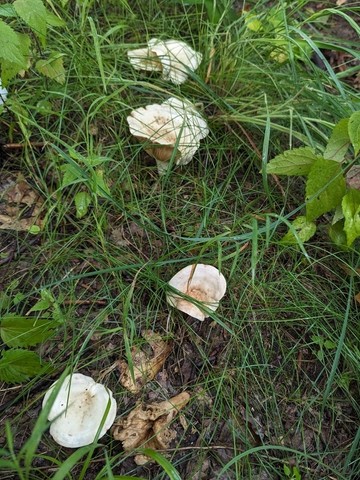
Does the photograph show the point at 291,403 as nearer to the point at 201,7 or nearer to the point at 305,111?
the point at 305,111

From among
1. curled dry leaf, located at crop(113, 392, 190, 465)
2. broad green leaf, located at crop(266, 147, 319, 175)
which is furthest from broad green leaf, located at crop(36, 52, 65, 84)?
curled dry leaf, located at crop(113, 392, 190, 465)

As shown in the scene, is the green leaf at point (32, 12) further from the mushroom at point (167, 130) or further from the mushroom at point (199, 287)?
the mushroom at point (199, 287)

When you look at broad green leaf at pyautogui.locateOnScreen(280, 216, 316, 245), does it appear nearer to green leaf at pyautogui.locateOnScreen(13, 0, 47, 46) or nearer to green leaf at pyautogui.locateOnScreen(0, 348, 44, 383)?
green leaf at pyautogui.locateOnScreen(0, 348, 44, 383)

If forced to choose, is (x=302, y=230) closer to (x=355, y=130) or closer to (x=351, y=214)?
(x=351, y=214)

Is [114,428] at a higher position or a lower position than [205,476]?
higher

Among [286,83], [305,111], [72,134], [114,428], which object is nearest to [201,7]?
[286,83]
